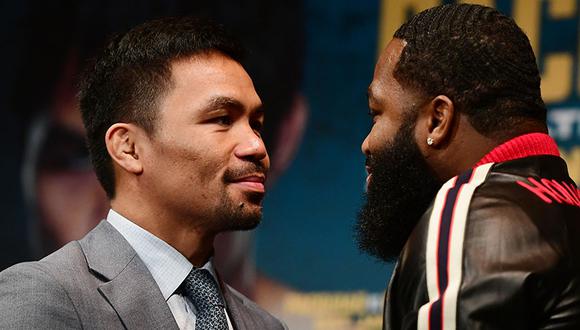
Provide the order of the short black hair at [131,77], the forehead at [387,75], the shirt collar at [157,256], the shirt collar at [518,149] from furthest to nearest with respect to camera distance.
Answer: the short black hair at [131,77] < the shirt collar at [157,256] < the forehead at [387,75] < the shirt collar at [518,149]

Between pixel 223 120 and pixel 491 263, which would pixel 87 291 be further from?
pixel 491 263

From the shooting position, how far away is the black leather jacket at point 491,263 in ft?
4.07

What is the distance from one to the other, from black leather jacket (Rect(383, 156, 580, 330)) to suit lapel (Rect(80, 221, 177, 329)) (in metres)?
0.50

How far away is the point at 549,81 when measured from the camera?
3154 mm

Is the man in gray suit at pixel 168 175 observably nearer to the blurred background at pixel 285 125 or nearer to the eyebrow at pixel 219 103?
the eyebrow at pixel 219 103

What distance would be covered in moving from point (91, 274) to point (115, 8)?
2.54 m

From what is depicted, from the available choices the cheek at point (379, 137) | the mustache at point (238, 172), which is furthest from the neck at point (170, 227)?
the cheek at point (379, 137)

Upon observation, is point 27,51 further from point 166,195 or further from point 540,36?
point 166,195

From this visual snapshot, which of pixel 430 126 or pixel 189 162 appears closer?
pixel 430 126

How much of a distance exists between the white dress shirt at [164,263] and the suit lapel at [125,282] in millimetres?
26

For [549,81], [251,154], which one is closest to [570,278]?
[251,154]

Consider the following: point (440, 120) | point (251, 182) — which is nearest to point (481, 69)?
point (440, 120)

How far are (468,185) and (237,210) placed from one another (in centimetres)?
59

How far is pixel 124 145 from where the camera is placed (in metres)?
1.88
